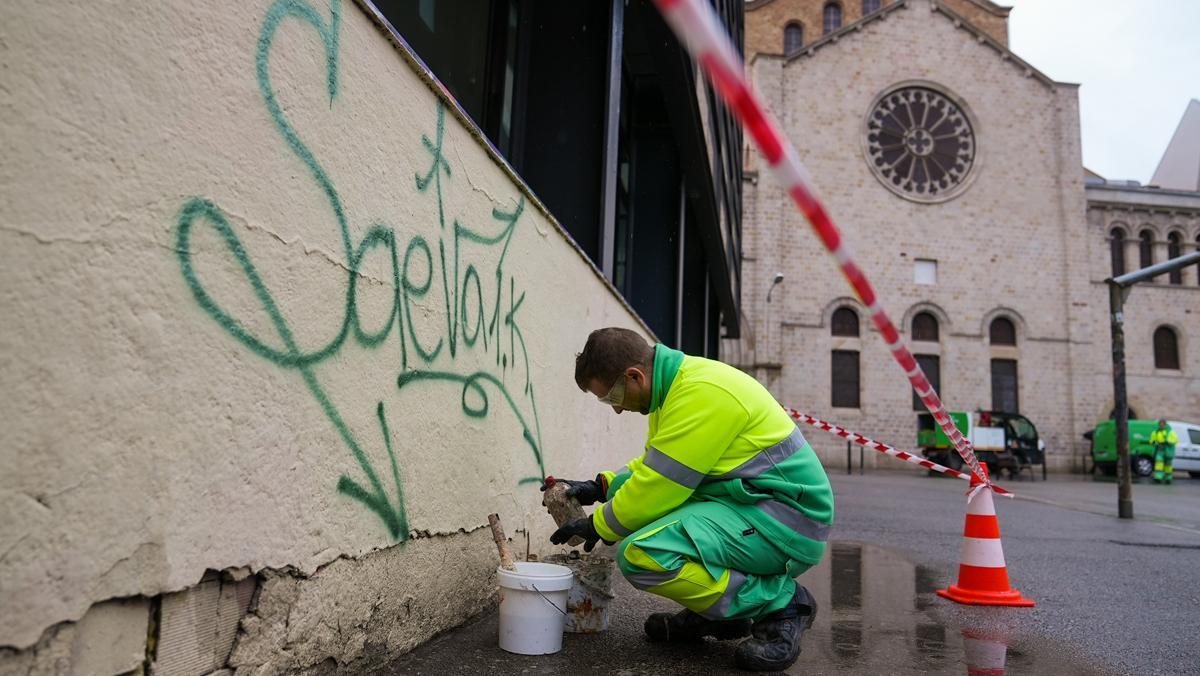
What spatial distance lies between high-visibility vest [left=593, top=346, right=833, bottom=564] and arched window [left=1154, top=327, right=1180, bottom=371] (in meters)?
33.7

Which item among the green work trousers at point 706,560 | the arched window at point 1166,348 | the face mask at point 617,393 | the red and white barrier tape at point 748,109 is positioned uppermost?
the arched window at point 1166,348

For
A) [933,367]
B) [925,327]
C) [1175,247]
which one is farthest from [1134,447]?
[1175,247]

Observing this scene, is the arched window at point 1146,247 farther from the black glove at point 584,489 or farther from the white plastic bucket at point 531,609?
the white plastic bucket at point 531,609

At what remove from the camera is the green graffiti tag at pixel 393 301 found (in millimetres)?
1843

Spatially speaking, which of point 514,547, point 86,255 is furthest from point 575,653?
point 86,255

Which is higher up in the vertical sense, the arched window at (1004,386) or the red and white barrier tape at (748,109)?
the arched window at (1004,386)

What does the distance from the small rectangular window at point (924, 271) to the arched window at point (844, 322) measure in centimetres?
270

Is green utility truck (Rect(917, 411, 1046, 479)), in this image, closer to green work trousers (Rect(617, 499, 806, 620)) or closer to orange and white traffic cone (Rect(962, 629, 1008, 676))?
orange and white traffic cone (Rect(962, 629, 1008, 676))

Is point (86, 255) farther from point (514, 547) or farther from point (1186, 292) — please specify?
point (1186, 292)

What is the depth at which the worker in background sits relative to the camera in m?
22.7

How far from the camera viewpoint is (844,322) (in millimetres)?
28656

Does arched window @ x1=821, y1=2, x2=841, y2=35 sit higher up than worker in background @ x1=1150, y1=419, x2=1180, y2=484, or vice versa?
arched window @ x1=821, y1=2, x2=841, y2=35

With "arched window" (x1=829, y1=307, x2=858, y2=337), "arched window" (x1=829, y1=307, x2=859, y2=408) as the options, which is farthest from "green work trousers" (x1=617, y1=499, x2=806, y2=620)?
"arched window" (x1=829, y1=307, x2=858, y2=337)

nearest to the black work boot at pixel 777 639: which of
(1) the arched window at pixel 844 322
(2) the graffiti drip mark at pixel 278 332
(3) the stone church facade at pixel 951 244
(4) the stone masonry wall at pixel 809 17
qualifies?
(2) the graffiti drip mark at pixel 278 332
